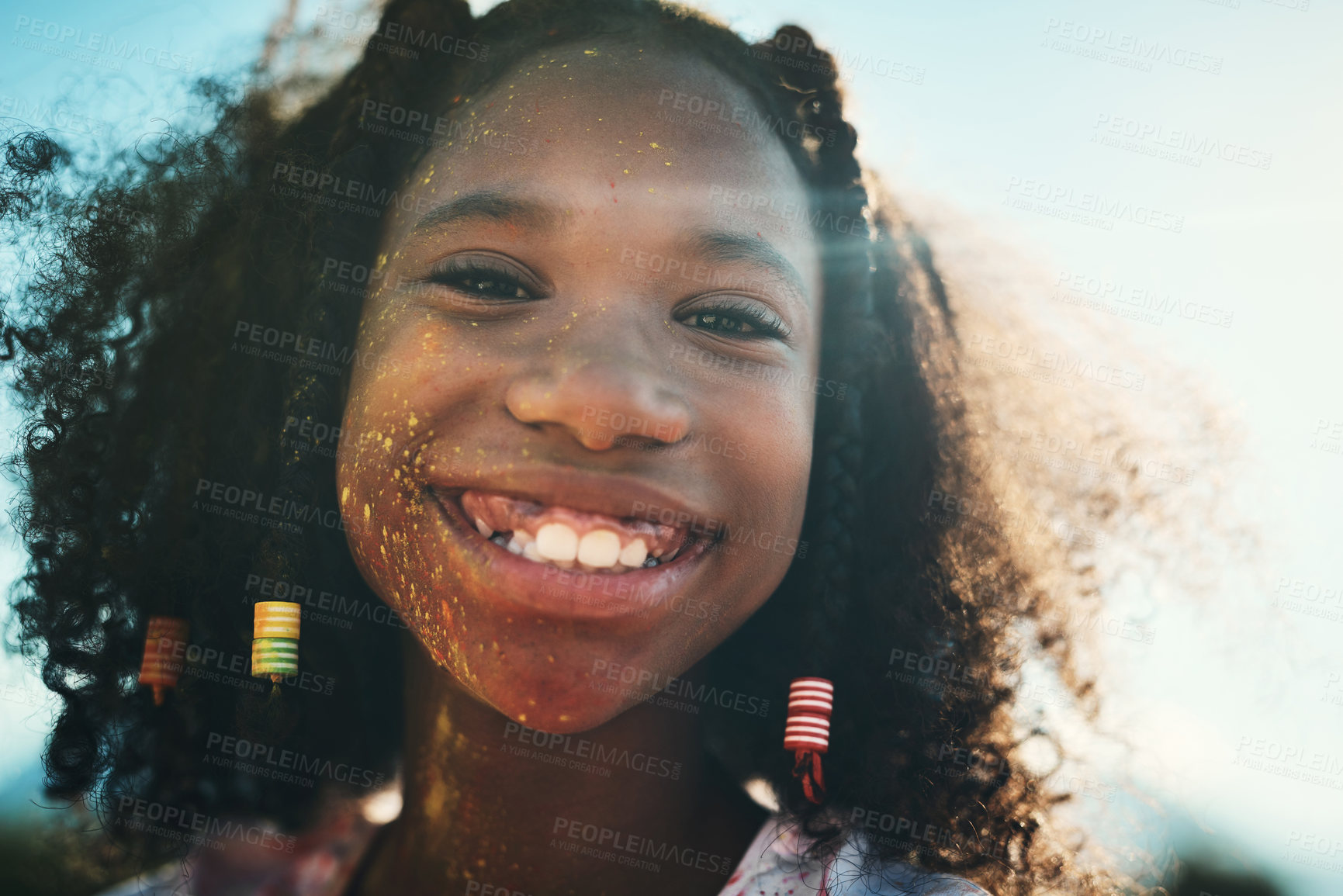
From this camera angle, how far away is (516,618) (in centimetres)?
170

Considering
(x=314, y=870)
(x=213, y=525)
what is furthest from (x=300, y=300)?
(x=314, y=870)

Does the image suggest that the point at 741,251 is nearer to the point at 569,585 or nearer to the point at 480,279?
the point at 480,279

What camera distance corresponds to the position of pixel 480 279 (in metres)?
1.93

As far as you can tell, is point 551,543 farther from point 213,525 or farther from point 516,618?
point 213,525

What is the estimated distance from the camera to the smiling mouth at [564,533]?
5.66 feet

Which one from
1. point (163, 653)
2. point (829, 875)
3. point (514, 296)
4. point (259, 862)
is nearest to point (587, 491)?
point (514, 296)

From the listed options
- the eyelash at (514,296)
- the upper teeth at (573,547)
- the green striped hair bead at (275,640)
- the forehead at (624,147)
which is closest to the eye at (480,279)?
the eyelash at (514,296)

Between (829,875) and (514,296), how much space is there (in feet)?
5.03

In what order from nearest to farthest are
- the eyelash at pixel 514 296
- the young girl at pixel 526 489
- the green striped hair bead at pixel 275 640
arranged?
the young girl at pixel 526 489
the eyelash at pixel 514 296
the green striped hair bead at pixel 275 640

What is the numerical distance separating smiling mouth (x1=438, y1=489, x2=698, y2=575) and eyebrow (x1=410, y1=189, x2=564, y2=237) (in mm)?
606

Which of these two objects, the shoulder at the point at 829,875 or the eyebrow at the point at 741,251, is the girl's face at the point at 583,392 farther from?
the shoulder at the point at 829,875

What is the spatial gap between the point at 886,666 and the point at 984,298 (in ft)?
3.84

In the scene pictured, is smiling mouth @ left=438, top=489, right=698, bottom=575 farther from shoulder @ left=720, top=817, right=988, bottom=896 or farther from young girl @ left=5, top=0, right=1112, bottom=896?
shoulder @ left=720, top=817, right=988, bottom=896

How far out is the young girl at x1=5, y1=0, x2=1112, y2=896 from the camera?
1.78 meters
